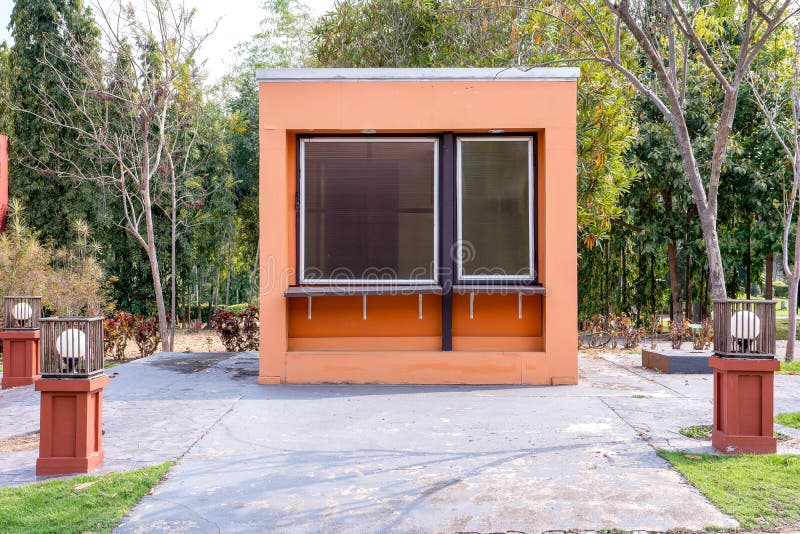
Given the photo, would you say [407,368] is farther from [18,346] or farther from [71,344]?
[18,346]

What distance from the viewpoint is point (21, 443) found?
4977 millimetres

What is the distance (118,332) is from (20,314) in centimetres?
387

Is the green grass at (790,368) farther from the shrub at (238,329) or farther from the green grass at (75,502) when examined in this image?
the green grass at (75,502)

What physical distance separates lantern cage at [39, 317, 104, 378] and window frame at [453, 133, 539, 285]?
433 centimetres

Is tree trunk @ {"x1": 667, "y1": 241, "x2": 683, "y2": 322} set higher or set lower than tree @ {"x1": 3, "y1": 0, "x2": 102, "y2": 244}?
lower

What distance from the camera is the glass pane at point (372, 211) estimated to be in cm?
776

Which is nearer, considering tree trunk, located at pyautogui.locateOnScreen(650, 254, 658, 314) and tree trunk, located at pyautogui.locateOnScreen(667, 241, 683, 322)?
tree trunk, located at pyautogui.locateOnScreen(667, 241, 683, 322)

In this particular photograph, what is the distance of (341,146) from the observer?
25.6 ft

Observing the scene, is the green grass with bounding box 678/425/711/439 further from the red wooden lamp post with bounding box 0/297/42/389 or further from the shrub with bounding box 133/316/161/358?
the shrub with bounding box 133/316/161/358

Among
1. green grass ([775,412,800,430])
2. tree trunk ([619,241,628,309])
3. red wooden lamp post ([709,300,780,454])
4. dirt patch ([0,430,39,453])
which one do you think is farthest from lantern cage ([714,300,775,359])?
tree trunk ([619,241,628,309])

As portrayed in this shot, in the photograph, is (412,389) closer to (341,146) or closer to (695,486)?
(341,146)

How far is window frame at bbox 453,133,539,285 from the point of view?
7.72 metres

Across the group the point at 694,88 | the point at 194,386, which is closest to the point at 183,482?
the point at 194,386

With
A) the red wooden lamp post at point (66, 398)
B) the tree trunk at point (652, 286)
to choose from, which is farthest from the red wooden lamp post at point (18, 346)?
the tree trunk at point (652, 286)
